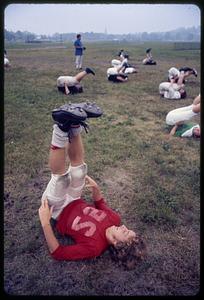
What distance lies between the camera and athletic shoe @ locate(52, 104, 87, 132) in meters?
2.05

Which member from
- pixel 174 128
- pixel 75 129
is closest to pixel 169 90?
pixel 174 128

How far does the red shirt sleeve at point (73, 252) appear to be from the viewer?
2.05 m

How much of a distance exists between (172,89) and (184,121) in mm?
1055

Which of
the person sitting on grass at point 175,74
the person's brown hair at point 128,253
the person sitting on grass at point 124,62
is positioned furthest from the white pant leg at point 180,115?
the person sitting on grass at point 124,62

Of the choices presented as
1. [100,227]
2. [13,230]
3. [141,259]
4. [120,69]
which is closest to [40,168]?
[13,230]

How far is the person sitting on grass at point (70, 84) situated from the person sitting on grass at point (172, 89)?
1.10 m

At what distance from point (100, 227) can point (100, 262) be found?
0.22 metres

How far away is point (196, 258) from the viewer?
2.18 meters

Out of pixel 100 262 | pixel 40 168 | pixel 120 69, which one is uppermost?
pixel 120 69

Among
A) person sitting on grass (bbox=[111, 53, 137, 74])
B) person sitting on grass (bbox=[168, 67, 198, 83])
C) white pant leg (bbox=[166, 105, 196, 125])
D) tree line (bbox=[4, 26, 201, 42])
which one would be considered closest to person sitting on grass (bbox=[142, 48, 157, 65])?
person sitting on grass (bbox=[111, 53, 137, 74])

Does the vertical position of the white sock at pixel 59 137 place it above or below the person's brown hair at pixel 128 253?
above

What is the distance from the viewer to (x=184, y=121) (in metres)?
3.75

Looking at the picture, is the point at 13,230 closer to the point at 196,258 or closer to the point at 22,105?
the point at 196,258

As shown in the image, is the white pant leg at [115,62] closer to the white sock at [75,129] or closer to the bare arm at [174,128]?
the bare arm at [174,128]
